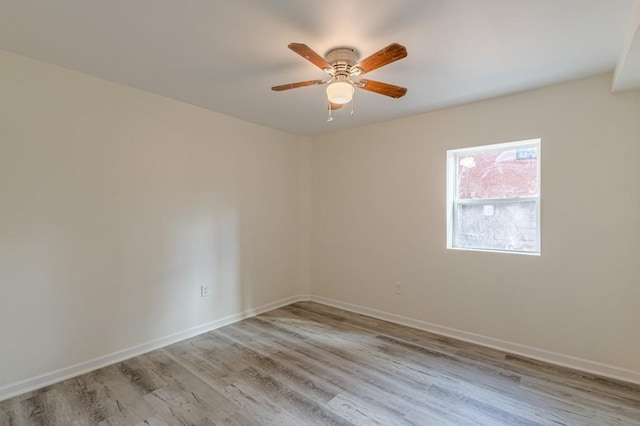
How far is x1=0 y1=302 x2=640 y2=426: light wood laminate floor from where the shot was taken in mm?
1889

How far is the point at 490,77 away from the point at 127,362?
3.84 metres

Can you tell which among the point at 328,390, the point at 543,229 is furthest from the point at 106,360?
the point at 543,229

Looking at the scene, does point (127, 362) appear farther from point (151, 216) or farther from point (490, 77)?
point (490, 77)

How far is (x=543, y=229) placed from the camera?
2.60 metres

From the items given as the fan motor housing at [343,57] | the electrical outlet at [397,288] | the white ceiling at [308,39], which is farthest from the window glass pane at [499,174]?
the fan motor housing at [343,57]

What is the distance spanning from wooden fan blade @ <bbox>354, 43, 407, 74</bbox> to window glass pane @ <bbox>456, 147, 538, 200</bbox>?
1.84m

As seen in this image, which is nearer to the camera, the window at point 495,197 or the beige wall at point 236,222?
the beige wall at point 236,222

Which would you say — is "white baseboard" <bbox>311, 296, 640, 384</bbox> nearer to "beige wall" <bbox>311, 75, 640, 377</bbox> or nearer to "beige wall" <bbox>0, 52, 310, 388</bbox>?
"beige wall" <bbox>311, 75, 640, 377</bbox>

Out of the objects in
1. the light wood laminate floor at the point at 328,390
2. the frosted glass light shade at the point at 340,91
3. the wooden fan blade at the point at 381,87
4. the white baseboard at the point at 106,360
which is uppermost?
the wooden fan blade at the point at 381,87

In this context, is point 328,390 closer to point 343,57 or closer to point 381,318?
point 381,318

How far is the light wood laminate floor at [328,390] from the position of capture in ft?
6.20

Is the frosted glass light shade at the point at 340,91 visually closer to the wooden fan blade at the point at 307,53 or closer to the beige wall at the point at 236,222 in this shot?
the wooden fan blade at the point at 307,53

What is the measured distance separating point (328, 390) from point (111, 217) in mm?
2259

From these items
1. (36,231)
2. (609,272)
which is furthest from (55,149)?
(609,272)
